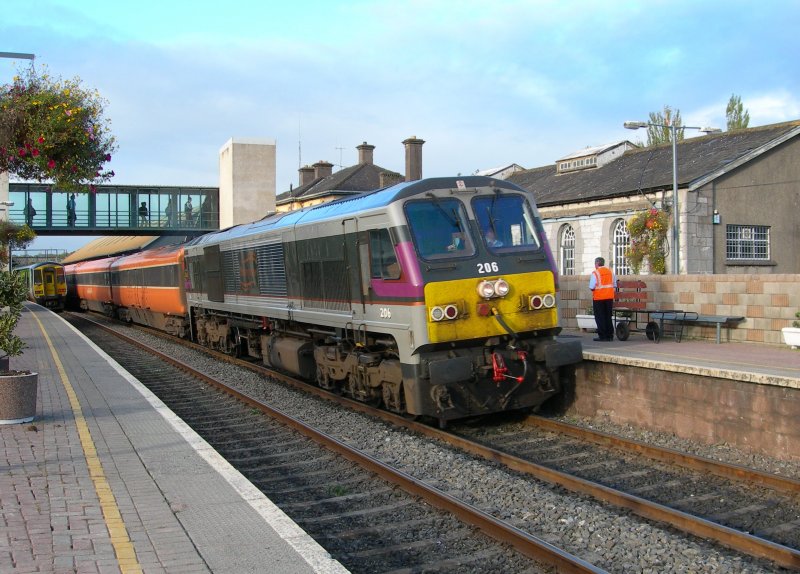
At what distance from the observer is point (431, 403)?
8.85 metres

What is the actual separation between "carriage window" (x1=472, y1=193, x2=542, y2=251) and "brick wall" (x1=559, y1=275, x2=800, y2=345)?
1.66 meters

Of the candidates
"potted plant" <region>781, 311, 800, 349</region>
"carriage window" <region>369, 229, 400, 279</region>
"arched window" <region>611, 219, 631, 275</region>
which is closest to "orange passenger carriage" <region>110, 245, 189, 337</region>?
"carriage window" <region>369, 229, 400, 279</region>

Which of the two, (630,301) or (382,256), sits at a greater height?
(382,256)

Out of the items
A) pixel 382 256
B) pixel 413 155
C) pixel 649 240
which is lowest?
pixel 382 256

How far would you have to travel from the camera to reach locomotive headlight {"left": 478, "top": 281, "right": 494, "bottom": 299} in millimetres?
8992

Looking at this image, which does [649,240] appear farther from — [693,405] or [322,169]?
[322,169]

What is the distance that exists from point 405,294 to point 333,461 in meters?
2.05

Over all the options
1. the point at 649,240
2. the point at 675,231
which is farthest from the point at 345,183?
the point at 675,231

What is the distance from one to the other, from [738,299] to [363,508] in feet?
28.4

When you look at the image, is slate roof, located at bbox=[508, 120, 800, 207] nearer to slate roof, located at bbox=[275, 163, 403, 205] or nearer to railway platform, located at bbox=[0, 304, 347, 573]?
slate roof, located at bbox=[275, 163, 403, 205]

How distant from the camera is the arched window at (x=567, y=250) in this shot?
28.2 m

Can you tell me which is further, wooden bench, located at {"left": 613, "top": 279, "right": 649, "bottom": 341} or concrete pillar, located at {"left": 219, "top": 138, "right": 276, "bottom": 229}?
concrete pillar, located at {"left": 219, "top": 138, "right": 276, "bottom": 229}

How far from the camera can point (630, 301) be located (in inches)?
563

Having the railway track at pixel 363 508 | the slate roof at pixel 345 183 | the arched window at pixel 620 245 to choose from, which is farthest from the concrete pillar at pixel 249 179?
the railway track at pixel 363 508
